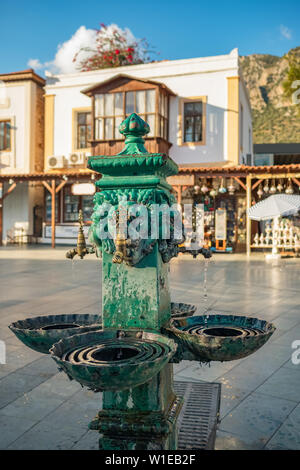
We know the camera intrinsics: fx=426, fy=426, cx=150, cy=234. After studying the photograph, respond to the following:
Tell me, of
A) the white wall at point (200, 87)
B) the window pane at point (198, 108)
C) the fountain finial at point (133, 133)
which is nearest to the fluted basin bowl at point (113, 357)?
the fountain finial at point (133, 133)

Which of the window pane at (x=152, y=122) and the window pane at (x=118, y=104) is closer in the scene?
the window pane at (x=152, y=122)

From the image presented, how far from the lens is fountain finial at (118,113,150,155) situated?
2295mm

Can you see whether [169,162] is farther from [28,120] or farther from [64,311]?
[28,120]

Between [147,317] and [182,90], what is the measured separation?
1819 centimetres

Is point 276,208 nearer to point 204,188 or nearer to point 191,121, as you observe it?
point 204,188

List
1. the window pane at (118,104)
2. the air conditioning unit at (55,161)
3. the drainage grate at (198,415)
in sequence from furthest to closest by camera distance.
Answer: the air conditioning unit at (55,161)
the window pane at (118,104)
the drainage grate at (198,415)

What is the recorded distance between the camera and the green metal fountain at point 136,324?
6.64 ft

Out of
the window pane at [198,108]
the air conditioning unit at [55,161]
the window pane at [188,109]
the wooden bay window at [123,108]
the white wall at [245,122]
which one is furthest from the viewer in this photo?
the air conditioning unit at [55,161]

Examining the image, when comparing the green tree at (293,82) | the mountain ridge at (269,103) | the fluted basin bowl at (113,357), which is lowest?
the fluted basin bowl at (113,357)

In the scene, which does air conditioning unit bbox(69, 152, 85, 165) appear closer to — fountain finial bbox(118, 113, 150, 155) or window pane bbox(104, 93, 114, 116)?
window pane bbox(104, 93, 114, 116)

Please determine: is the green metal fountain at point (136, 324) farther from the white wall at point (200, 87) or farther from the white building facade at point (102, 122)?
the white wall at point (200, 87)

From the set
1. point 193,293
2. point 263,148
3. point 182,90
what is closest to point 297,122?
point 263,148

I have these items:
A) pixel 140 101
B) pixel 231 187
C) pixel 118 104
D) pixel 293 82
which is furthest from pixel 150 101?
pixel 293 82

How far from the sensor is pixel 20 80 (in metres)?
21.5
